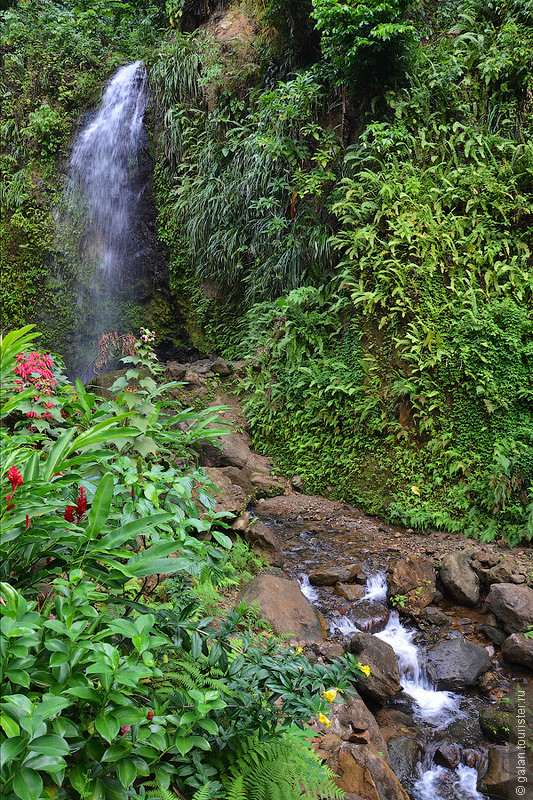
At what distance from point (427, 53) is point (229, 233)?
3.96 meters

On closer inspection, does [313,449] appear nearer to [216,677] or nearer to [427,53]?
[216,677]

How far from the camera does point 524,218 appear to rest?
619cm

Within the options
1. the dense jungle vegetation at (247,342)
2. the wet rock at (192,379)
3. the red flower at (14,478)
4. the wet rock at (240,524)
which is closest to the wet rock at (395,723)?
the dense jungle vegetation at (247,342)

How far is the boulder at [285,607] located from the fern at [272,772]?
164 centimetres

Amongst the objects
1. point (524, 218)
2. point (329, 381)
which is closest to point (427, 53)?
point (524, 218)

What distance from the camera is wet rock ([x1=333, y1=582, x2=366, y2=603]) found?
4.53 m

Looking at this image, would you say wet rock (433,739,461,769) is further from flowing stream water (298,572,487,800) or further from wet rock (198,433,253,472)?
wet rock (198,433,253,472)

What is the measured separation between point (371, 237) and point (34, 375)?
15.8 feet

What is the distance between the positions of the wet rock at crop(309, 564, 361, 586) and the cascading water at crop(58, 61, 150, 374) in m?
7.27

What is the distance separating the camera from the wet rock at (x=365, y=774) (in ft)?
8.04

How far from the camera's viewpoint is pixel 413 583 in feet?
14.9

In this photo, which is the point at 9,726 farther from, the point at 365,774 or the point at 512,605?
the point at 512,605

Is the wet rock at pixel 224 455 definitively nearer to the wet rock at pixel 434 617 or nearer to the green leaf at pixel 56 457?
the wet rock at pixel 434 617

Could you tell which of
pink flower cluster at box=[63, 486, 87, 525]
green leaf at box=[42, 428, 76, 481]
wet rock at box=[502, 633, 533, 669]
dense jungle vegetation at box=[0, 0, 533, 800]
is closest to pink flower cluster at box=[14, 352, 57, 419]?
dense jungle vegetation at box=[0, 0, 533, 800]
